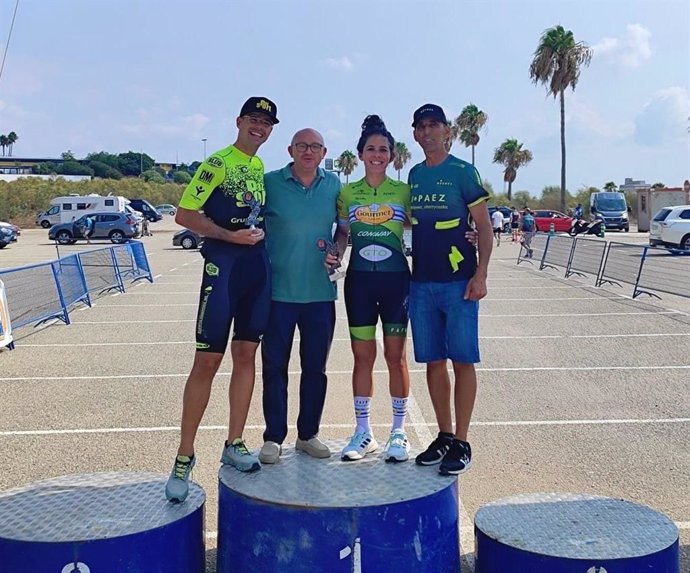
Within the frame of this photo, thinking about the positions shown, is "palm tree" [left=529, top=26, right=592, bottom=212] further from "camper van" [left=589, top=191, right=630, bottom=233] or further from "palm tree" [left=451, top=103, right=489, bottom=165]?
"palm tree" [left=451, top=103, right=489, bottom=165]

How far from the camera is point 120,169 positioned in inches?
5640

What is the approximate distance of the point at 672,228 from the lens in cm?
2584

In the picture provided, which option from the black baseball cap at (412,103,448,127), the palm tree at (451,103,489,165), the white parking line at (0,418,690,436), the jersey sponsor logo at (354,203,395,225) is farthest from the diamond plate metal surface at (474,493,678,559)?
the palm tree at (451,103,489,165)

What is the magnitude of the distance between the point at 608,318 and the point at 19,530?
11.0m

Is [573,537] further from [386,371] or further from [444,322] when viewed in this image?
[386,371]

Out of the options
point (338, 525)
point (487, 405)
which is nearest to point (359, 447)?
point (338, 525)

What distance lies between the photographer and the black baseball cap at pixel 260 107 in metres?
3.97

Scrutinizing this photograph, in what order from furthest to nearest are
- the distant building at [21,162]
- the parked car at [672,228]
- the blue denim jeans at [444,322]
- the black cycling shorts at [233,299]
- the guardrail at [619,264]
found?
the distant building at [21,162], the parked car at [672,228], the guardrail at [619,264], the blue denim jeans at [444,322], the black cycling shorts at [233,299]

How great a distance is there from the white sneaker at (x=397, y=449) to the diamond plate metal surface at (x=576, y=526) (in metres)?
0.53

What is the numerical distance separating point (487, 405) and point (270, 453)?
3.60 metres

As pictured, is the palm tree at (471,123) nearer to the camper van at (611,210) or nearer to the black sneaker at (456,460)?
the camper van at (611,210)

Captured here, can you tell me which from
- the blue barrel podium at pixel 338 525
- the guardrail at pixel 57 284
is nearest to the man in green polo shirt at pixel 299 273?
the blue barrel podium at pixel 338 525

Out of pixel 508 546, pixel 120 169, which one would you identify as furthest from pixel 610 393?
pixel 120 169

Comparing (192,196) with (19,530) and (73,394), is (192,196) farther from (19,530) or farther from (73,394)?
(73,394)
